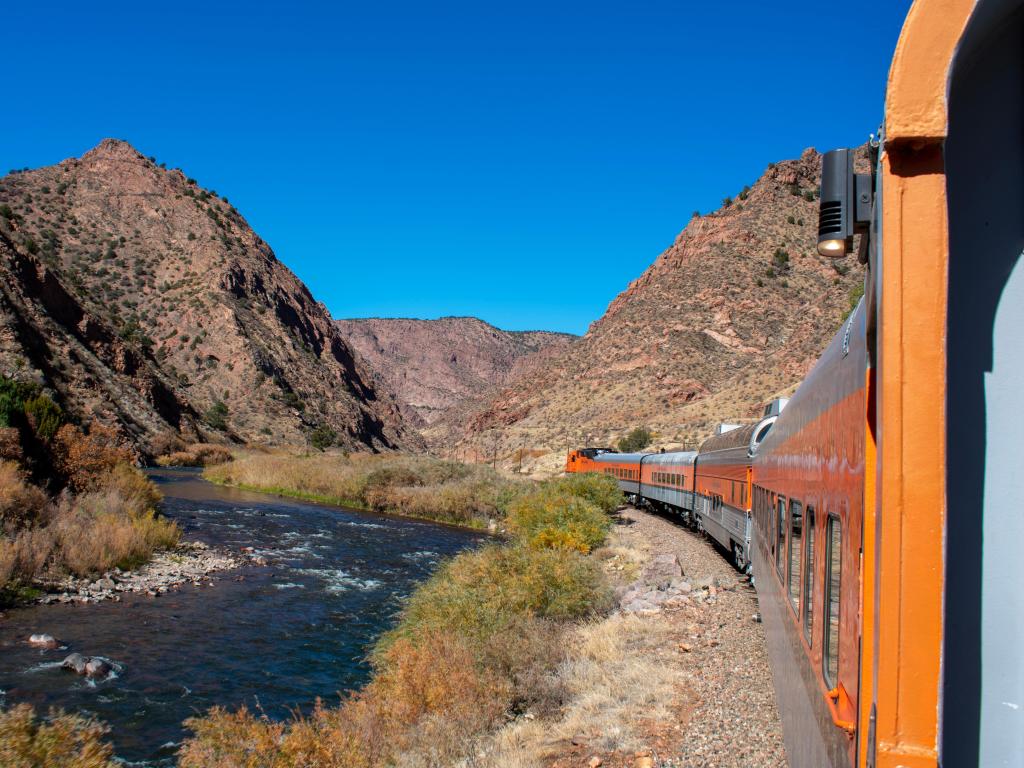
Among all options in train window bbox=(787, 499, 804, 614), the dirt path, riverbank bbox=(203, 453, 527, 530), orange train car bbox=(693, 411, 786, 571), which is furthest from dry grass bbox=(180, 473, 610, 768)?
riverbank bbox=(203, 453, 527, 530)

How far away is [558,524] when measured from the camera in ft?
81.7

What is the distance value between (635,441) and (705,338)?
16.6 metres

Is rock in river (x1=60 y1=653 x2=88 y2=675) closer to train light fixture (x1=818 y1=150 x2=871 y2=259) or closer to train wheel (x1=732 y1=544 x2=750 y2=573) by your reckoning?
train wheel (x1=732 y1=544 x2=750 y2=573)

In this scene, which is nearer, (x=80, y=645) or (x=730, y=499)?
(x=80, y=645)

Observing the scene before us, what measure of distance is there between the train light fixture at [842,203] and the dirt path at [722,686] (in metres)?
5.72

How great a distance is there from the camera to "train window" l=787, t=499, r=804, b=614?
15.8 feet

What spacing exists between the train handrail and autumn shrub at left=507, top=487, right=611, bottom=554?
57.0ft

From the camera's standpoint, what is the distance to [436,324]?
194500 millimetres

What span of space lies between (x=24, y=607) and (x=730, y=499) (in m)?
14.1

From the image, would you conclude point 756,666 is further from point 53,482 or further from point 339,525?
point 339,525

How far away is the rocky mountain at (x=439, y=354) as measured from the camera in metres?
174

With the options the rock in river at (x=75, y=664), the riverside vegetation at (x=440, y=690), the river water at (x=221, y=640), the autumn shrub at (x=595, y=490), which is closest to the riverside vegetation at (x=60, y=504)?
the river water at (x=221, y=640)

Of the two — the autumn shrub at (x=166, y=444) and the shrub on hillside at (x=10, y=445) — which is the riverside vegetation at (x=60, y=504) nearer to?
the shrub on hillside at (x=10, y=445)

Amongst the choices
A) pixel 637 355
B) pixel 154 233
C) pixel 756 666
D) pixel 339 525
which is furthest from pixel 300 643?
pixel 154 233
